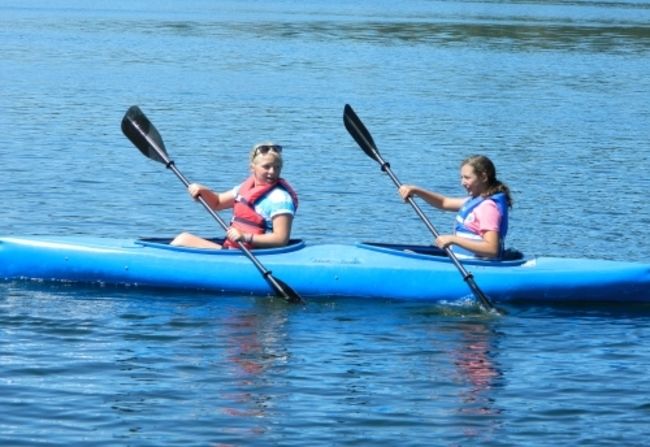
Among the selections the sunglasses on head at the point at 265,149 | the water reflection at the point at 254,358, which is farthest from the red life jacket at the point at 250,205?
→ the water reflection at the point at 254,358

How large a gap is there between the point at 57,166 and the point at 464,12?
4539cm

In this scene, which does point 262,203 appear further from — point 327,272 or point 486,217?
point 486,217

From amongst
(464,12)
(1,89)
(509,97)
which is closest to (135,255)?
(1,89)

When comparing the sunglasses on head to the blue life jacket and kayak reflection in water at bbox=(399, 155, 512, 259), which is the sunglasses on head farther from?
the blue life jacket

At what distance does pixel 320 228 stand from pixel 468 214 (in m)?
3.95

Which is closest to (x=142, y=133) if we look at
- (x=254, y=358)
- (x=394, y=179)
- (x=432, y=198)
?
(x=394, y=179)

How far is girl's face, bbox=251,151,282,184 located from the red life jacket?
0.14ft

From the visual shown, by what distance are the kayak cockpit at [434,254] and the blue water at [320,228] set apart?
0.39m

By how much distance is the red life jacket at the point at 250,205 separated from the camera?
11555 mm

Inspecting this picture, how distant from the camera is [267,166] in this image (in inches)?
454

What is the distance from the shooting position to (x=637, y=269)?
1159 centimetres

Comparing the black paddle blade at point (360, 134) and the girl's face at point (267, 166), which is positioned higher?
the black paddle blade at point (360, 134)

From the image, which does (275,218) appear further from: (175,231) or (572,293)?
(175,231)

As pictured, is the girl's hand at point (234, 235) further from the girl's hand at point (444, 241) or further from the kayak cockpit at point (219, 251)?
the girl's hand at point (444, 241)
